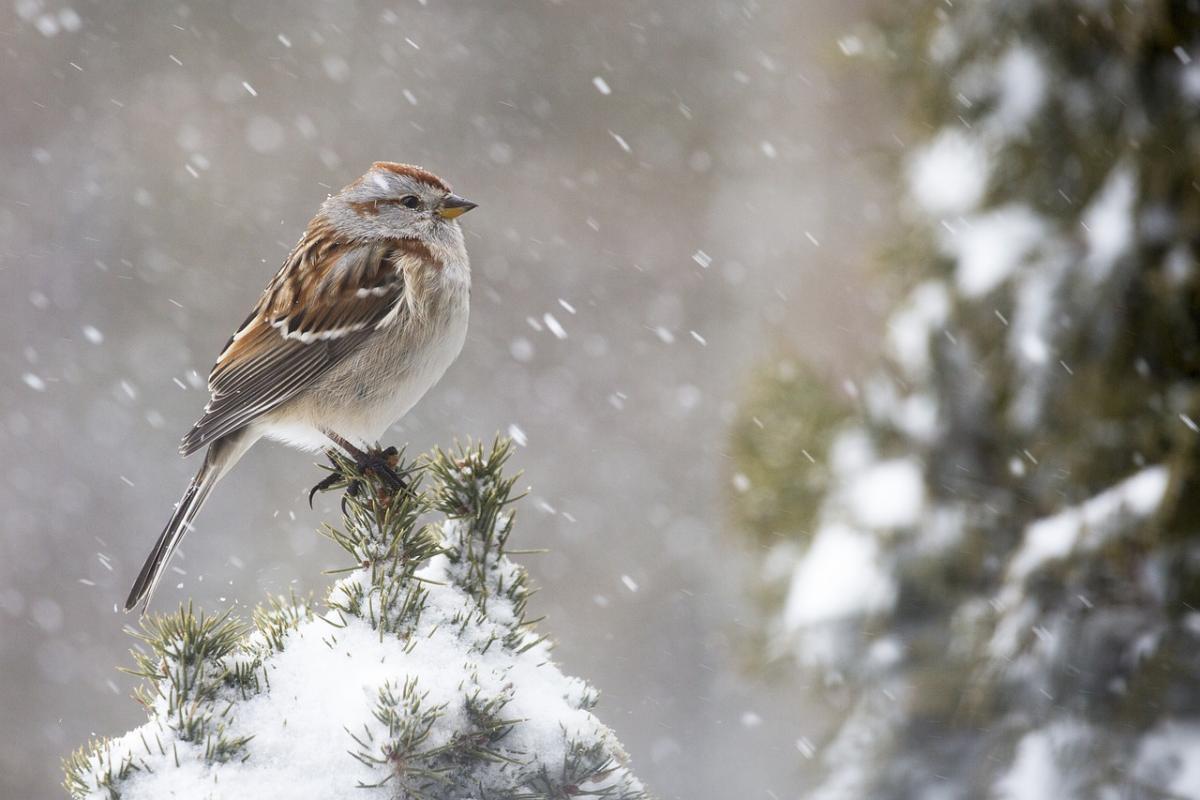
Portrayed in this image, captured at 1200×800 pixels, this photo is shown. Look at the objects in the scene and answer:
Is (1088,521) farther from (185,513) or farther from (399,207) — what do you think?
(185,513)

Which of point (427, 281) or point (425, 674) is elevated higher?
point (427, 281)

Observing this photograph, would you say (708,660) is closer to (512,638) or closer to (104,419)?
(104,419)

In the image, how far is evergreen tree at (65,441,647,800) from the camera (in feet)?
4.82

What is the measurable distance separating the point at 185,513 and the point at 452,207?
1.20 m

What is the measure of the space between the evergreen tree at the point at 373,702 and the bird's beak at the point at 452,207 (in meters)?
1.55

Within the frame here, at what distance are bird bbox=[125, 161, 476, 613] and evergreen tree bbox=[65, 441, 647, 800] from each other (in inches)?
40.4

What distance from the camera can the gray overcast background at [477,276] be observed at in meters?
7.39

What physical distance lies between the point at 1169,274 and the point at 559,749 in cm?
204

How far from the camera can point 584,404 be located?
8617 millimetres

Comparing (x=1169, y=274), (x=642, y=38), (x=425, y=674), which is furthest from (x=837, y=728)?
(x=642, y=38)

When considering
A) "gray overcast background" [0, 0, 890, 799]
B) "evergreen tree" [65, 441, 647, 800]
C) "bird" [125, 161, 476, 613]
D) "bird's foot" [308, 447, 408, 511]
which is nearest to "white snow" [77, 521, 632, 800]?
"evergreen tree" [65, 441, 647, 800]

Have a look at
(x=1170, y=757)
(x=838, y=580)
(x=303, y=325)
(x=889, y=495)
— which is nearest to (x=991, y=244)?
(x=889, y=495)

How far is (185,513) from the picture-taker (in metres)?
2.59

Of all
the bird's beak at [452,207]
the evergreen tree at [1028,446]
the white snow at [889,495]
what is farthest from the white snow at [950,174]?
the bird's beak at [452,207]
